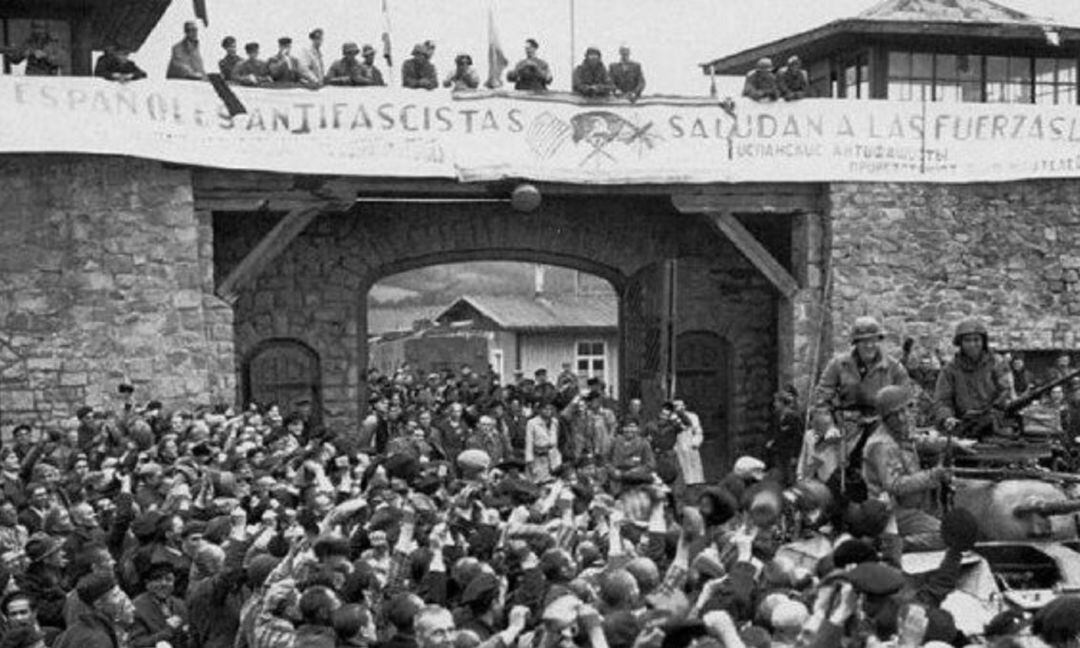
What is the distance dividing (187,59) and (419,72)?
2785 mm

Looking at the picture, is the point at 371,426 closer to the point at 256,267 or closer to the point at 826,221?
the point at 256,267

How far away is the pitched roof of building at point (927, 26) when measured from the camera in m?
23.7

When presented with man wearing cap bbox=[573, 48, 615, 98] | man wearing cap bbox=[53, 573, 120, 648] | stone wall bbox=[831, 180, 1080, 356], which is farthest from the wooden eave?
man wearing cap bbox=[53, 573, 120, 648]

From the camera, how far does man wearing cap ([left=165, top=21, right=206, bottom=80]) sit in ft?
67.5

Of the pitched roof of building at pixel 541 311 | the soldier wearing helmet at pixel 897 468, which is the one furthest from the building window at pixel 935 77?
the pitched roof of building at pixel 541 311

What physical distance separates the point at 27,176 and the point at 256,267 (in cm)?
307

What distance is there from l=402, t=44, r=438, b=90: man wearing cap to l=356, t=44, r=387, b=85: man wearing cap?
0.29 meters

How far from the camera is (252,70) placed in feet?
68.8

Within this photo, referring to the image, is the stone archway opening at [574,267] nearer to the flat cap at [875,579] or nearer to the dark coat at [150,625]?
the dark coat at [150,625]

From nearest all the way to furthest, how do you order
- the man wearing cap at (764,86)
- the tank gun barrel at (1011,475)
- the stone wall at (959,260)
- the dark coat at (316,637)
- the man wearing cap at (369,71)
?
the dark coat at (316,637) < the tank gun barrel at (1011,475) < the man wearing cap at (369,71) < the man wearing cap at (764,86) < the stone wall at (959,260)

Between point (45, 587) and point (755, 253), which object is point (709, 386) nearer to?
point (755, 253)

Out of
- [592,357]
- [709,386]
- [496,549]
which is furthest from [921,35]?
[592,357]

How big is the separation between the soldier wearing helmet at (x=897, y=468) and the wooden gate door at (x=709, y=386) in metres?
13.7

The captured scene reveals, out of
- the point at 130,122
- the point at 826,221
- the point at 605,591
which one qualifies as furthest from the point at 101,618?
the point at 826,221
